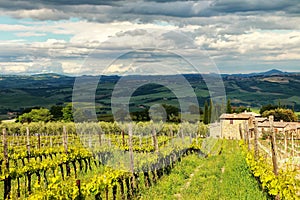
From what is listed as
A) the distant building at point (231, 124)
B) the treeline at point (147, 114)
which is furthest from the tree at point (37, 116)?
the distant building at point (231, 124)

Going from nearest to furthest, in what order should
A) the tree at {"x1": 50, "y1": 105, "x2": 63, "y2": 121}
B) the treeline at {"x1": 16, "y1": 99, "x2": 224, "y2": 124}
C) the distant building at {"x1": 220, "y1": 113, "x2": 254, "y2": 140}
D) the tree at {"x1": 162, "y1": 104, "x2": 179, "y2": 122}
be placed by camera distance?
1. the treeline at {"x1": 16, "y1": 99, "x2": 224, "y2": 124}
2. the distant building at {"x1": 220, "y1": 113, "x2": 254, "y2": 140}
3. the tree at {"x1": 162, "y1": 104, "x2": 179, "y2": 122}
4. the tree at {"x1": 50, "y1": 105, "x2": 63, "y2": 121}

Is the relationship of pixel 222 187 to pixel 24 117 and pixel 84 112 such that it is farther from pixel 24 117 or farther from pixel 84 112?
pixel 24 117

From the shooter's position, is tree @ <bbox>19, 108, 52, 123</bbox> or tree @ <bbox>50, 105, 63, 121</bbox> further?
tree @ <bbox>50, 105, 63, 121</bbox>

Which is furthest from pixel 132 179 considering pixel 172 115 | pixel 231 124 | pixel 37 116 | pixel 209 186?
pixel 37 116

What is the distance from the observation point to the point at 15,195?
13609 mm

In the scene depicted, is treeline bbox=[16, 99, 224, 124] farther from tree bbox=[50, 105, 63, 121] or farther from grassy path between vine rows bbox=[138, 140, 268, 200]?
grassy path between vine rows bbox=[138, 140, 268, 200]

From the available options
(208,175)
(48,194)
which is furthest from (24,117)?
(48,194)

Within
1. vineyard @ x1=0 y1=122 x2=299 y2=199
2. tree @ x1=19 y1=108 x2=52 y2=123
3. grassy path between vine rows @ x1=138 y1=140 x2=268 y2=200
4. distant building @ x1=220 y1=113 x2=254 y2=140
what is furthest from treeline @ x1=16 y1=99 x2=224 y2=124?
grassy path between vine rows @ x1=138 y1=140 x2=268 y2=200

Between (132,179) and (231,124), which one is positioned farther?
(231,124)

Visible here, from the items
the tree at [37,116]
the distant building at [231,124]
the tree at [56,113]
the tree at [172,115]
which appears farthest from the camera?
the tree at [56,113]

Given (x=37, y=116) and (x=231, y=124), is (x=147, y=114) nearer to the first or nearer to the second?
(x=231, y=124)

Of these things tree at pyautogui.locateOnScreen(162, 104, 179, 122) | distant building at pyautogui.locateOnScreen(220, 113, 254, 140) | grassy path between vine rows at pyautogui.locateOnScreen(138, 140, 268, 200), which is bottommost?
distant building at pyautogui.locateOnScreen(220, 113, 254, 140)

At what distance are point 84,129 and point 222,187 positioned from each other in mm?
45484

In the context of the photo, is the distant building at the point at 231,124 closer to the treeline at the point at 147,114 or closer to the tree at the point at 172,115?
the treeline at the point at 147,114
